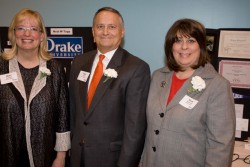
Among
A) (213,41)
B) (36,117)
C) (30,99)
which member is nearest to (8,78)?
(30,99)

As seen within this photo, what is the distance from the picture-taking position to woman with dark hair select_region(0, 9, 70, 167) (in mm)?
2016

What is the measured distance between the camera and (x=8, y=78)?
2.02 meters

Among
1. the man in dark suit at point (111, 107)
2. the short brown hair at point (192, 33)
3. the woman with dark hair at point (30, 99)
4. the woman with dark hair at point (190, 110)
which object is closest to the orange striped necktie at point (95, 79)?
the man in dark suit at point (111, 107)

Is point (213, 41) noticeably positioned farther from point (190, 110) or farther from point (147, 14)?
point (190, 110)

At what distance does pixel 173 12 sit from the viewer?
2711 mm

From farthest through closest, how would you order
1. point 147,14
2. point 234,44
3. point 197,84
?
point 147,14
point 234,44
point 197,84

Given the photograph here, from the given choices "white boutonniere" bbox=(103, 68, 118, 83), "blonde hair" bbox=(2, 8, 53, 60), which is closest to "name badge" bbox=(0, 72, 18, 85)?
"blonde hair" bbox=(2, 8, 53, 60)

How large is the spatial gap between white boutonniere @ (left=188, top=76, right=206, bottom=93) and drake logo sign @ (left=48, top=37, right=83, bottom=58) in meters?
1.62

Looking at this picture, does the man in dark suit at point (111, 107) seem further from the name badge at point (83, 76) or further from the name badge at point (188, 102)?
the name badge at point (188, 102)

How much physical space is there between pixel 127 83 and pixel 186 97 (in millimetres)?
429

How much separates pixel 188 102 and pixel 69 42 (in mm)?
1739

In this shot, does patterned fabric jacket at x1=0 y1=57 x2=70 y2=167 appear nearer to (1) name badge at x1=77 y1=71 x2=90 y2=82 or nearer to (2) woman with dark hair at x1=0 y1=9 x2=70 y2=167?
(2) woman with dark hair at x1=0 y1=9 x2=70 y2=167

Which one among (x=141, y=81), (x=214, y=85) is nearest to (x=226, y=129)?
(x=214, y=85)

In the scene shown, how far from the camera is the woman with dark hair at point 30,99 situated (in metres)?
2.02
